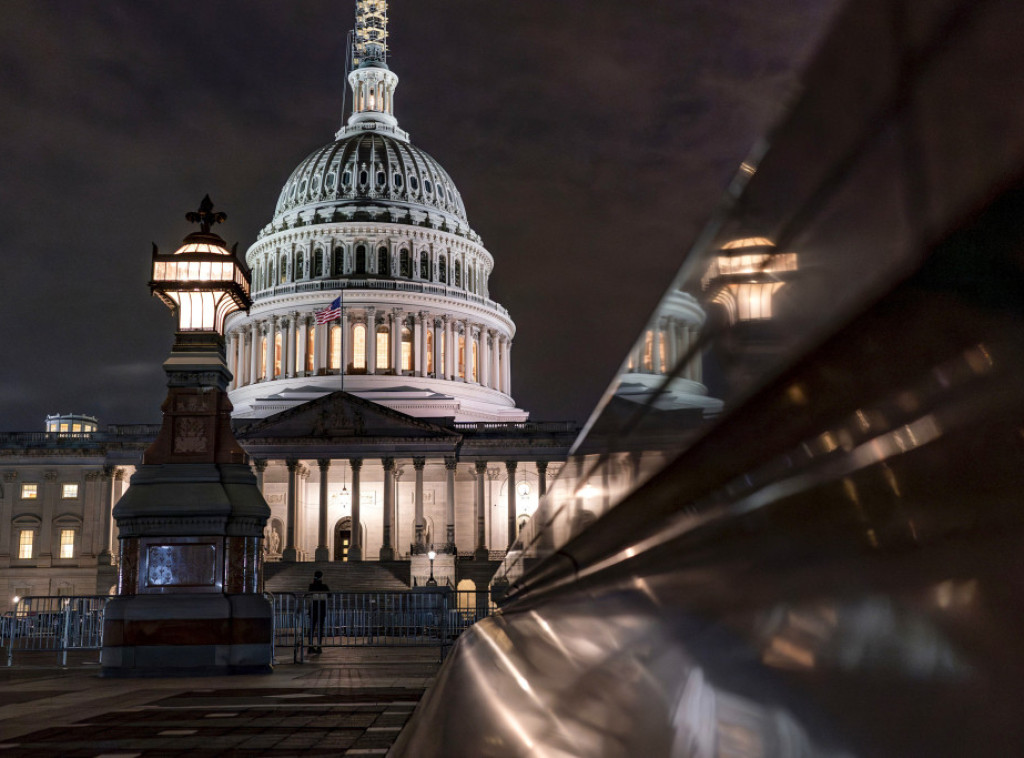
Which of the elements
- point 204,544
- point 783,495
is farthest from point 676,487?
point 204,544

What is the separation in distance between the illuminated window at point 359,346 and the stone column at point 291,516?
18.7 metres

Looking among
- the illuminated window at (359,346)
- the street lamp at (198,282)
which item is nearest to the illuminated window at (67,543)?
the illuminated window at (359,346)

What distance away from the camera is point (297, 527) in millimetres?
70625

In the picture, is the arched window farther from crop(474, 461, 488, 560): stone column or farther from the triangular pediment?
the triangular pediment

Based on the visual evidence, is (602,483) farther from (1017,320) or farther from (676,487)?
(1017,320)

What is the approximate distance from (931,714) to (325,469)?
7043cm

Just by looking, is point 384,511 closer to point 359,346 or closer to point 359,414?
point 359,414

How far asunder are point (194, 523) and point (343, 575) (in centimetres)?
4770

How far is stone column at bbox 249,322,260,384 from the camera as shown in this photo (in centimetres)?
8988

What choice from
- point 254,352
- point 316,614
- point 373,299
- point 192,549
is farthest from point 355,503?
point 192,549

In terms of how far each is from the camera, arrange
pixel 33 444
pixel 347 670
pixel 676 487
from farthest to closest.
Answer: pixel 33 444
pixel 347 670
pixel 676 487

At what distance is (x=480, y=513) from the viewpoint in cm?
7194

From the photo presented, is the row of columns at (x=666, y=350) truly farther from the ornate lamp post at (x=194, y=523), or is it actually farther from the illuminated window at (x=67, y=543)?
the illuminated window at (x=67, y=543)

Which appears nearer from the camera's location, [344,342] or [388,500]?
[388,500]
